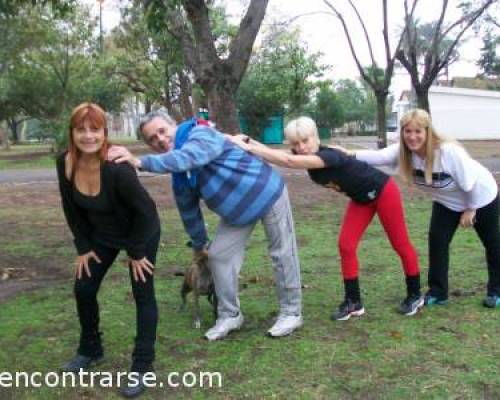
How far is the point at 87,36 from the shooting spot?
30828 mm

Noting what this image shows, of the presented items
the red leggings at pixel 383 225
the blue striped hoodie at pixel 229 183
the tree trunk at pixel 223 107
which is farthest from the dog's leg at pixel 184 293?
the tree trunk at pixel 223 107

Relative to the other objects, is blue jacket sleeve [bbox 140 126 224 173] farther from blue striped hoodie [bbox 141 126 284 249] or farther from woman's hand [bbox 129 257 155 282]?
woman's hand [bbox 129 257 155 282]

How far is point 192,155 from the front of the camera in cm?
388

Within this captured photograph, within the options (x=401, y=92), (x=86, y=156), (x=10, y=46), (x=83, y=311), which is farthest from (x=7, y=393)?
(x=401, y=92)

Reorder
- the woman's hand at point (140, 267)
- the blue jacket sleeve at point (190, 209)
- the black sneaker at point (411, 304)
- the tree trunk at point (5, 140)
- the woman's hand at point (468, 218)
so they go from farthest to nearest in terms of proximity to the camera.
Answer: the tree trunk at point (5, 140)
the black sneaker at point (411, 304)
the woman's hand at point (468, 218)
the blue jacket sleeve at point (190, 209)
the woman's hand at point (140, 267)

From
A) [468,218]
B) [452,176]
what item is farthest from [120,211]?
[468,218]

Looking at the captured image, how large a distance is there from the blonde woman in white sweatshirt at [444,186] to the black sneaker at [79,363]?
2.41 m

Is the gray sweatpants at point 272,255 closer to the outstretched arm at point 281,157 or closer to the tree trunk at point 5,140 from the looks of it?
the outstretched arm at point 281,157

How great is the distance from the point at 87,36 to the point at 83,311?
2898 cm

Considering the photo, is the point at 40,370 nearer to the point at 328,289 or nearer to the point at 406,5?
the point at 328,289

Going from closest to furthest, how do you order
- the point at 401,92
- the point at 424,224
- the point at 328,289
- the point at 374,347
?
1. the point at 374,347
2. the point at 328,289
3. the point at 424,224
4. the point at 401,92

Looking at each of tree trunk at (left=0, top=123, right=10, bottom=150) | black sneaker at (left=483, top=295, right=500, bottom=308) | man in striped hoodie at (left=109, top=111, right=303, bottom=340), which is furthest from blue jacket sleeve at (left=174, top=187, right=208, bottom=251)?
tree trunk at (left=0, top=123, right=10, bottom=150)

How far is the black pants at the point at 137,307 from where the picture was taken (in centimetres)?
375

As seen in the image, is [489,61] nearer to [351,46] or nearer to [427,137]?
[351,46]
